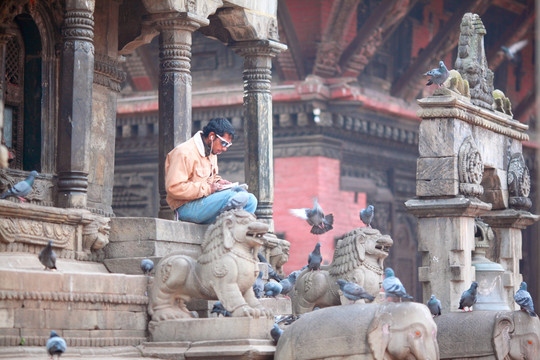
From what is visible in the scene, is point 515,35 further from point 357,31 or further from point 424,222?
point 424,222

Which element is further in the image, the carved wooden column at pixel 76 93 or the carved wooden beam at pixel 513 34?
the carved wooden beam at pixel 513 34

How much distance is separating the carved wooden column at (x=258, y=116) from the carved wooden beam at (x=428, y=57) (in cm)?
785

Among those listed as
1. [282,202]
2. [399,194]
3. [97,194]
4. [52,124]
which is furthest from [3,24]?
[399,194]

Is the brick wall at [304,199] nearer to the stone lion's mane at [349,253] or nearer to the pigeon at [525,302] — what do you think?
the stone lion's mane at [349,253]

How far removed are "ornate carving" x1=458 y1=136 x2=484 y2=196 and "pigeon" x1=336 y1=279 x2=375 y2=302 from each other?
286 cm

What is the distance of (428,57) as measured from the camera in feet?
82.5

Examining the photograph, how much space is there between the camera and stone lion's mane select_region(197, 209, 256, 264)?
13.1m

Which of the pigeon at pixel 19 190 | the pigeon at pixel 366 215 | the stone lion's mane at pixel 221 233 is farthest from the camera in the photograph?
the pigeon at pixel 366 215

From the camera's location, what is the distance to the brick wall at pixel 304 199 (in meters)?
23.0

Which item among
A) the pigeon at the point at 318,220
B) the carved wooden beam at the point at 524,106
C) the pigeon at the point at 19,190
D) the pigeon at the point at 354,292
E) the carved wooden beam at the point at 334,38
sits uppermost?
the carved wooden beam at the point at 334,38

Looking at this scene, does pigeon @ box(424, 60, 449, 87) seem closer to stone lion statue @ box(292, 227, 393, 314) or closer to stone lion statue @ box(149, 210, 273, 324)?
stone lion statue @ box(292, 227, 393, 314)

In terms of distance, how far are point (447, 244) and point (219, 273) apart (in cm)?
417

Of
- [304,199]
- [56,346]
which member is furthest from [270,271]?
[304,199]

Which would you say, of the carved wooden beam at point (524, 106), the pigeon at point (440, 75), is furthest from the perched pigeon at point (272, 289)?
the carved wooden beam at point (524, 106)
